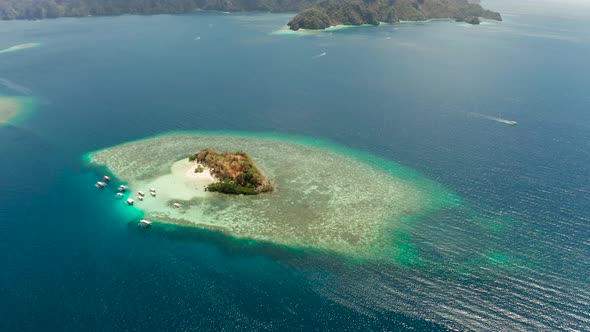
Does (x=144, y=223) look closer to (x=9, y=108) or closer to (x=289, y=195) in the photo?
(x=289, y=195)

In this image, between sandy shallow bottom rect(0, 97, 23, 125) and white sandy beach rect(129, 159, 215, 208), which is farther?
sandy shallow bottom rect(0, 97, 23, 125)

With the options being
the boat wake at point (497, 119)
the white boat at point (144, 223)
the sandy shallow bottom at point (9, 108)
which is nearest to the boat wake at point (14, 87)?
the sandy shallow bottom at point (9, 108)

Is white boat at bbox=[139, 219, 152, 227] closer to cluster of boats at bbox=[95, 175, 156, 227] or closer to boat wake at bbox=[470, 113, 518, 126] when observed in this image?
cluster of boats at bbox=[95, 175, 156, 227]

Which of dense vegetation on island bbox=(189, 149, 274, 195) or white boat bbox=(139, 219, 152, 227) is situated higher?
dense vegetation on island bbox=(189, 149, 274, 195)

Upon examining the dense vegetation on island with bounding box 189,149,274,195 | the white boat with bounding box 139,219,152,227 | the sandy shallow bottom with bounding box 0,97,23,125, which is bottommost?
the white boat with bounding box 139,219,152,227

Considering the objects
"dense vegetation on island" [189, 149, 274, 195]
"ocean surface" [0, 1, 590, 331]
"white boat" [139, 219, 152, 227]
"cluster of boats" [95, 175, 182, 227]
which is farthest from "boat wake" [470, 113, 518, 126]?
"white boat" [139, 219, 152, 227]
